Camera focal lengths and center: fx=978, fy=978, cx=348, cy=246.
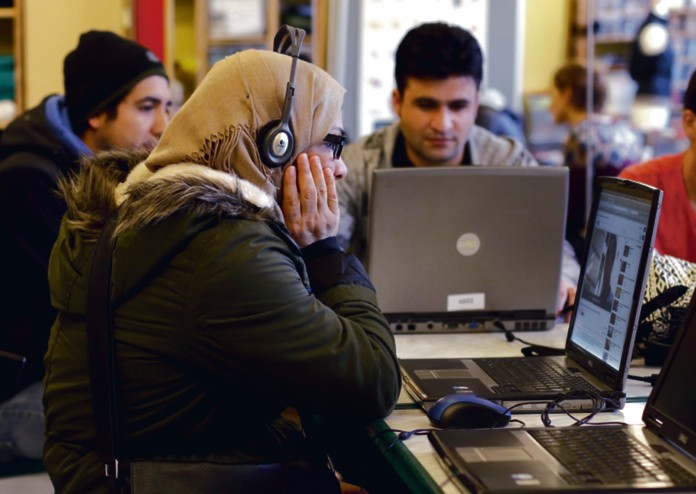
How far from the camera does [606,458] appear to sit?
4.31 ft

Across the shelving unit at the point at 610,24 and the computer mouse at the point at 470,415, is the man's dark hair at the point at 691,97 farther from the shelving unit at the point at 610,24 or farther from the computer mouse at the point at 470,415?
the shelving unit at the point at 610,24

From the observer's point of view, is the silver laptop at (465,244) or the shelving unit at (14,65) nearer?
the silver laptop at (465,244)

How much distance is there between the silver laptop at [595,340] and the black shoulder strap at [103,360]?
0.51 metres

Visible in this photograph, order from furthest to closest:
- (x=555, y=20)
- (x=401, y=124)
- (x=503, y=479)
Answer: (x=555, y=20), (x=401, y=124), (x=503, y=479)

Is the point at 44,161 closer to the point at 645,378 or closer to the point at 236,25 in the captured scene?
the point at 645,378

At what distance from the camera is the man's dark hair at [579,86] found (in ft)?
17.1

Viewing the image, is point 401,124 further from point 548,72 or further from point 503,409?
point 548,72

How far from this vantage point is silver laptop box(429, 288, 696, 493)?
1.22m

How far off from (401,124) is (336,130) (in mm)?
1147

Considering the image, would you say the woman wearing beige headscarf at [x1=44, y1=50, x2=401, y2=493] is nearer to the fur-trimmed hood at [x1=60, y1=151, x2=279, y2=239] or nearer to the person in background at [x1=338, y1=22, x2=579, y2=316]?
the fur-trimmed hood at [x1=60, y1=151, x2=279, y2=239]

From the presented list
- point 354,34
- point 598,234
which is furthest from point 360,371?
point 354,34

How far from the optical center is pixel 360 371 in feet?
4.75

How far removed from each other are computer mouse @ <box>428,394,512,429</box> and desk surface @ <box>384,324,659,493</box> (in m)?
0.04

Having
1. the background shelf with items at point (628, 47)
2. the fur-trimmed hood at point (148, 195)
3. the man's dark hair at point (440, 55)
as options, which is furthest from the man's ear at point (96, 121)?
the background shelf with items at point (628, 47)
